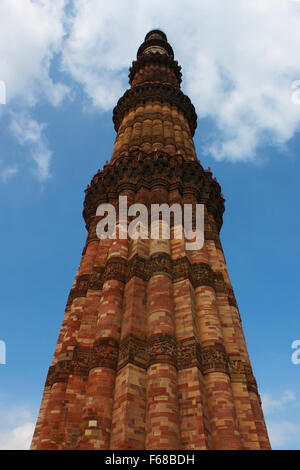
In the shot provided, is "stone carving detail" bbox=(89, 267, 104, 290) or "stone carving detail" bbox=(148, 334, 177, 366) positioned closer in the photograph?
"stone carving detail" bbox=(148, 334, 177, 366)

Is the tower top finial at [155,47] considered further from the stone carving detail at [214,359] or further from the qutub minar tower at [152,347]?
the stone carving detail at [214,359]

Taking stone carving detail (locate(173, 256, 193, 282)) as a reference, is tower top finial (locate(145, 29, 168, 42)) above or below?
above

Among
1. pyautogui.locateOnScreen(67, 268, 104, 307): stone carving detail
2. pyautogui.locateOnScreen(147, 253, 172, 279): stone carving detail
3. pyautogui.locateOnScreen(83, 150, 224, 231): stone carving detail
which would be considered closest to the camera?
pyautogui.locateOnScreen(147, 253, 172, 279): stone carving detail

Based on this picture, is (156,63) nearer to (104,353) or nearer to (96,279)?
(96,279)

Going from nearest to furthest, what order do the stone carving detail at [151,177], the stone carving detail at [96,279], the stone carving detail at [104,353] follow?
the stone carving detail at [104,353] → the stone carving detail at [96,279] → the stone carving detail at [151,177]

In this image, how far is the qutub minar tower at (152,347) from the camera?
27.6 ft

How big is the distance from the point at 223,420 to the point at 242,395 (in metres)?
1.52

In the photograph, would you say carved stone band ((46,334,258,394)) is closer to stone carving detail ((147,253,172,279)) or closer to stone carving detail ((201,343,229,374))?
stone carving detail ((201,343,229,374))

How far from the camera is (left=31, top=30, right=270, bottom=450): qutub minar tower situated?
8414 millimetres

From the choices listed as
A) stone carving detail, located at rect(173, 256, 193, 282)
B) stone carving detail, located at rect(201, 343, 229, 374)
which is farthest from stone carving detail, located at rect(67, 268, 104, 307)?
stone carving detail, located at rect(201, 343, 229, 374)

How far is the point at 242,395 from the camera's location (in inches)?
390

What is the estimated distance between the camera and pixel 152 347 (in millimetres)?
9805

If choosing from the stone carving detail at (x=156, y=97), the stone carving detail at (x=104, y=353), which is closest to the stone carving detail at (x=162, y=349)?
the stone carving detail at (x=104, y=353)

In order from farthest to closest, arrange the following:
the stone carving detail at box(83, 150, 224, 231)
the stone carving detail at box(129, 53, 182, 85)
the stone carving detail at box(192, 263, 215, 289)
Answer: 1. the stone carving detail at box(129, 53, 182, 85)
2. the stone carving detail at box(83, 150, 224, 231)
3. the stone carving detail at box(192, 263, 215, 289)
